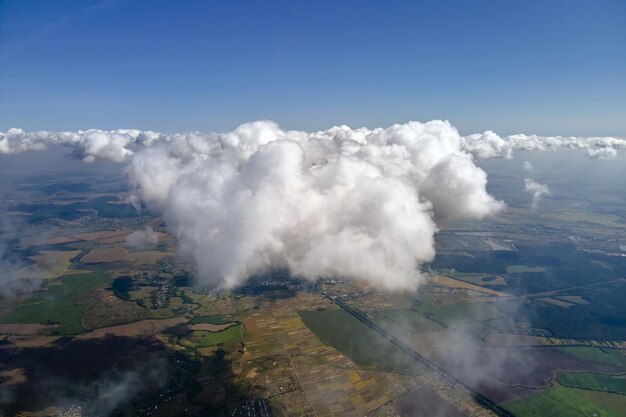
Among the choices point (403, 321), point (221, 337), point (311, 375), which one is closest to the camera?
point (311, 375)

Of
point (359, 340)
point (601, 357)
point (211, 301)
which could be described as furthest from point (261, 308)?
point (601, 357)

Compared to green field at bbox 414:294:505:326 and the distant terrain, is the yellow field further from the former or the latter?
green field at bbox 414:294:505:326

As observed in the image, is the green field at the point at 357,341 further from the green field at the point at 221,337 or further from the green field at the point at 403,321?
the green field at the point at 221,337

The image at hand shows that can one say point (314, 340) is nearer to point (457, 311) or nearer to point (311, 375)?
point (311, 375)

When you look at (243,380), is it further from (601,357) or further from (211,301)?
(601,357)

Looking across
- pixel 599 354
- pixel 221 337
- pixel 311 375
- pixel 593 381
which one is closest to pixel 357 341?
pixel 311 375

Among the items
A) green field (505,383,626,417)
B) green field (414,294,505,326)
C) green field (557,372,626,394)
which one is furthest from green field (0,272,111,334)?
green field (557,372,626,394)
